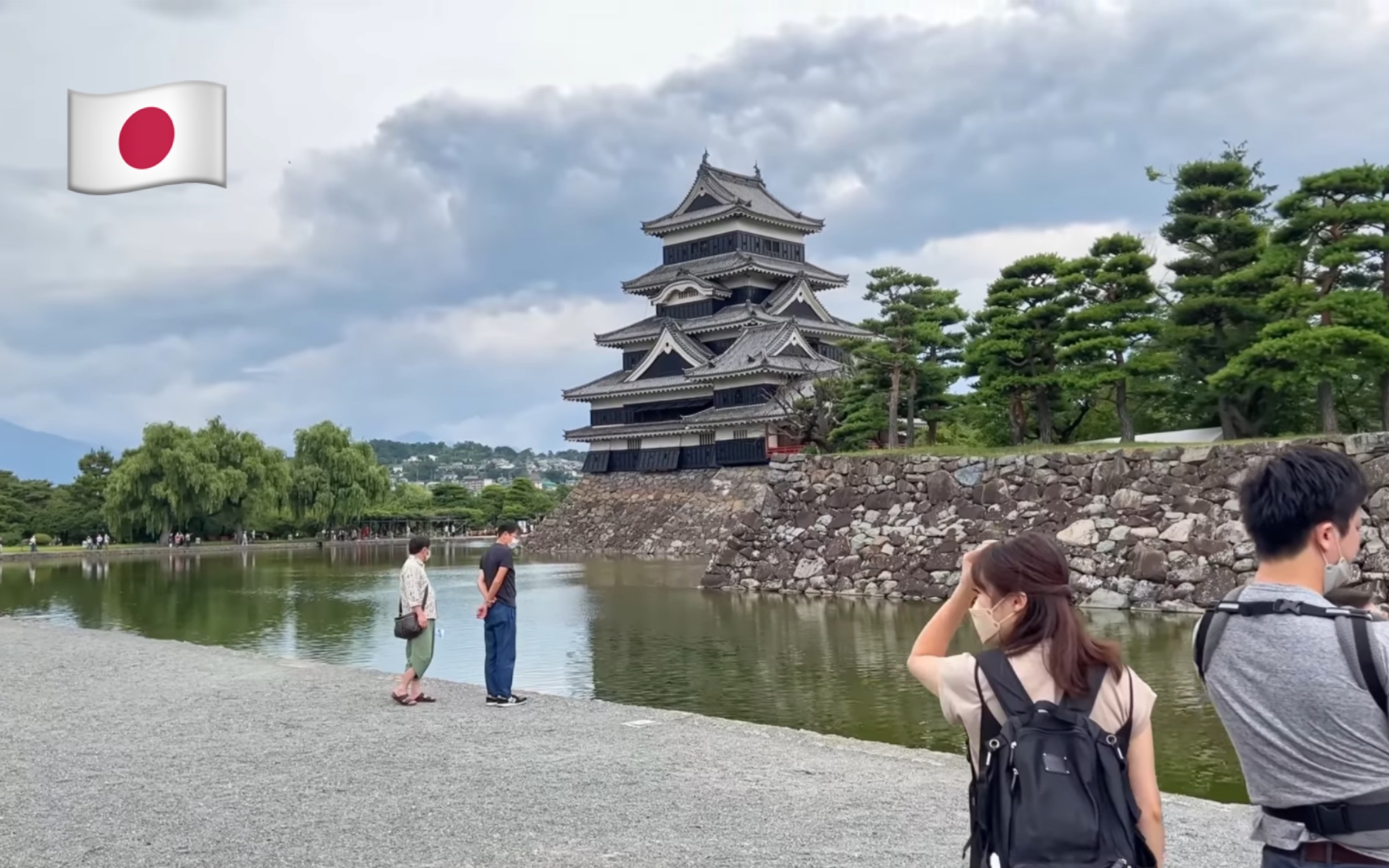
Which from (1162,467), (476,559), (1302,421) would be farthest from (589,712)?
(476,559)

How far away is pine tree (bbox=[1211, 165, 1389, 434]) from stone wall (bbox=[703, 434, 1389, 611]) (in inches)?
67.2

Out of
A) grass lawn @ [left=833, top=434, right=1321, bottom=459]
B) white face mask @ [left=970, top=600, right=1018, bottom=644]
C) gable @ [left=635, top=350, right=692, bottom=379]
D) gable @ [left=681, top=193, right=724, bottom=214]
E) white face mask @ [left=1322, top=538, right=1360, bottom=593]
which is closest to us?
white face mask @ [left=1322, top=538, right=1360, bottom=593]

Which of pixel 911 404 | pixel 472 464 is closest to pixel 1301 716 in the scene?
pixel 911 404

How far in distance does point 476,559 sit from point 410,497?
1225 inches

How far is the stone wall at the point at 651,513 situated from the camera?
35.4m

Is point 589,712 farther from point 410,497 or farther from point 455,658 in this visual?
point 410,497

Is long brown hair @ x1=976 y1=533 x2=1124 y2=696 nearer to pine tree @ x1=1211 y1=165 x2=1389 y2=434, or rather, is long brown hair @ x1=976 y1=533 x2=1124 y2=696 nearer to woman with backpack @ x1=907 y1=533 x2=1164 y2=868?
woman with backpack @ x1=907 y1=533 x2=1164 y2=868

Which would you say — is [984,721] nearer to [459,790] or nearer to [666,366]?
[459,790]

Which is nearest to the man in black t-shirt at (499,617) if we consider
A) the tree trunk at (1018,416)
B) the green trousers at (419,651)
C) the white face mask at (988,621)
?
the green trousers at (419,651)

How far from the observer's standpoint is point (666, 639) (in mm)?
14070

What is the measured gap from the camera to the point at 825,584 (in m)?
20.1

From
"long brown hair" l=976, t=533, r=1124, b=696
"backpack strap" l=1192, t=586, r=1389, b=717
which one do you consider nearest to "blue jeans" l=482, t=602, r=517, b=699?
"long brown hair" l=976, t=533, r=1124, b=696

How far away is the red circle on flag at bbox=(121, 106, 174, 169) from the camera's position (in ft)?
15.8

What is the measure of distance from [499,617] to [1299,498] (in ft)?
22.6
